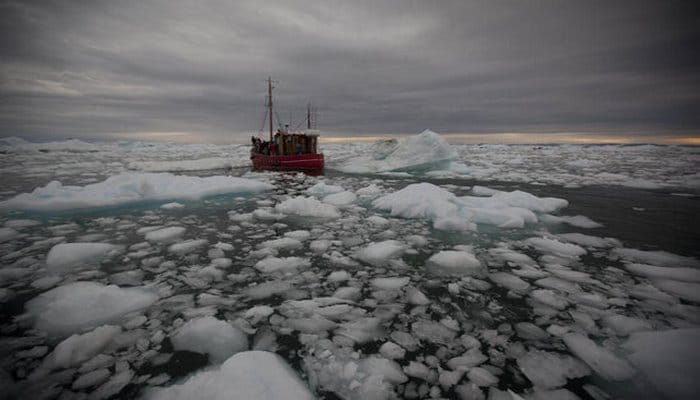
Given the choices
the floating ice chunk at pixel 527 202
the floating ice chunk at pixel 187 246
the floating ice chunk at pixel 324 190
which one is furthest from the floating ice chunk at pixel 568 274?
the floating ice chunk at pixel 324 190

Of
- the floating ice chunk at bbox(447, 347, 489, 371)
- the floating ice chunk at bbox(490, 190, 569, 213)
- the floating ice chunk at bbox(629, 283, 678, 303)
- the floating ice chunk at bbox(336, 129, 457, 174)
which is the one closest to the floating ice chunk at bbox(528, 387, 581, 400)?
the floating ice chunk at bbox(447, 347, 489, 371)

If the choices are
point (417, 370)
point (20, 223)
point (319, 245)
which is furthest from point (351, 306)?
point (20, 223)

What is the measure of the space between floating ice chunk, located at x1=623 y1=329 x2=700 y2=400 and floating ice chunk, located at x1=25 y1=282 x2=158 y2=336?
3.90 m

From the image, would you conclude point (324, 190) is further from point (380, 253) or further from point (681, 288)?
point (681, 288)

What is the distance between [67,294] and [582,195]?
43.1 ft

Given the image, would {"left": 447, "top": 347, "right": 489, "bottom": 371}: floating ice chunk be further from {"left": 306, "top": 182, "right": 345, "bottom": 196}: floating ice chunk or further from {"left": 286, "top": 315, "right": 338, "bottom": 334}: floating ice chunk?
{"left": 306, "top": 182, "right": 345, "bottom": 196}: floating ice chunk

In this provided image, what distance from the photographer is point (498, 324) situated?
249 cm

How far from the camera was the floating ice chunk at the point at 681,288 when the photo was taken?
3.00 metres

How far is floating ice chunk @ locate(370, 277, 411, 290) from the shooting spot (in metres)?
3.14

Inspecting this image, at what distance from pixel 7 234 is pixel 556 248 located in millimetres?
8803

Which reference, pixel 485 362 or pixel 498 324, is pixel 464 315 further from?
pixel 485 362

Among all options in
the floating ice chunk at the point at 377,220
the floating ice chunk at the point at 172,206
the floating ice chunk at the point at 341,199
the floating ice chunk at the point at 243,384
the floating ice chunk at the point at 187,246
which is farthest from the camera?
the floating ice chunk at the point at 341,199

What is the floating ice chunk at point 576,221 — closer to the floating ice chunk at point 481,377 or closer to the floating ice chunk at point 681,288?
the floating ice chunk at point 681,288

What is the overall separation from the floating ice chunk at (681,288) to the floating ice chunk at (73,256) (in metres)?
6.65
